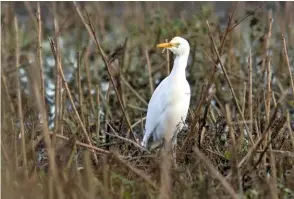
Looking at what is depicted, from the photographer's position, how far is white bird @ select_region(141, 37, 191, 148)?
213 inches

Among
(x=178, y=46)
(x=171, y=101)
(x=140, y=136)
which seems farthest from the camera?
(x=140, y=136)

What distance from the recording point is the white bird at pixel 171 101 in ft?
17.8

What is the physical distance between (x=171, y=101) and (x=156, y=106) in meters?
0.11

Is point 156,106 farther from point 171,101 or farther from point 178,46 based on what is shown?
point 178,46

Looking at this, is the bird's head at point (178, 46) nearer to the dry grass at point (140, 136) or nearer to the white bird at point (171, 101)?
the white bird at point (171, 101)

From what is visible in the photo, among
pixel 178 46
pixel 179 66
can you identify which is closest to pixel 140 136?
pixel 179 66

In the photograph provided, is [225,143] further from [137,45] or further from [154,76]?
[137,45]

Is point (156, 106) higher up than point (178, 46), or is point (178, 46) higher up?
point (178, 46)

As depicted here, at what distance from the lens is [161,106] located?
557cm

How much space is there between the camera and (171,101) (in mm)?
5508

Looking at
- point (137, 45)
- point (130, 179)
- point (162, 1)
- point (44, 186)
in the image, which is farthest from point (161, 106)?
point (162, 1)

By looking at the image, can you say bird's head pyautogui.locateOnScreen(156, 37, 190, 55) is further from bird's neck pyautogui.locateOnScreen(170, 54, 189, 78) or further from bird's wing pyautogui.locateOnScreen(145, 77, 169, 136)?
bird's wing pyautogui.locateOnScreen(145, 77, 169, 136)

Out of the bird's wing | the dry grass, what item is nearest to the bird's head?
the bird's wing

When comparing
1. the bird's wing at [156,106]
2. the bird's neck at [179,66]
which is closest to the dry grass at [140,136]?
the bird's wing at [156,106]
